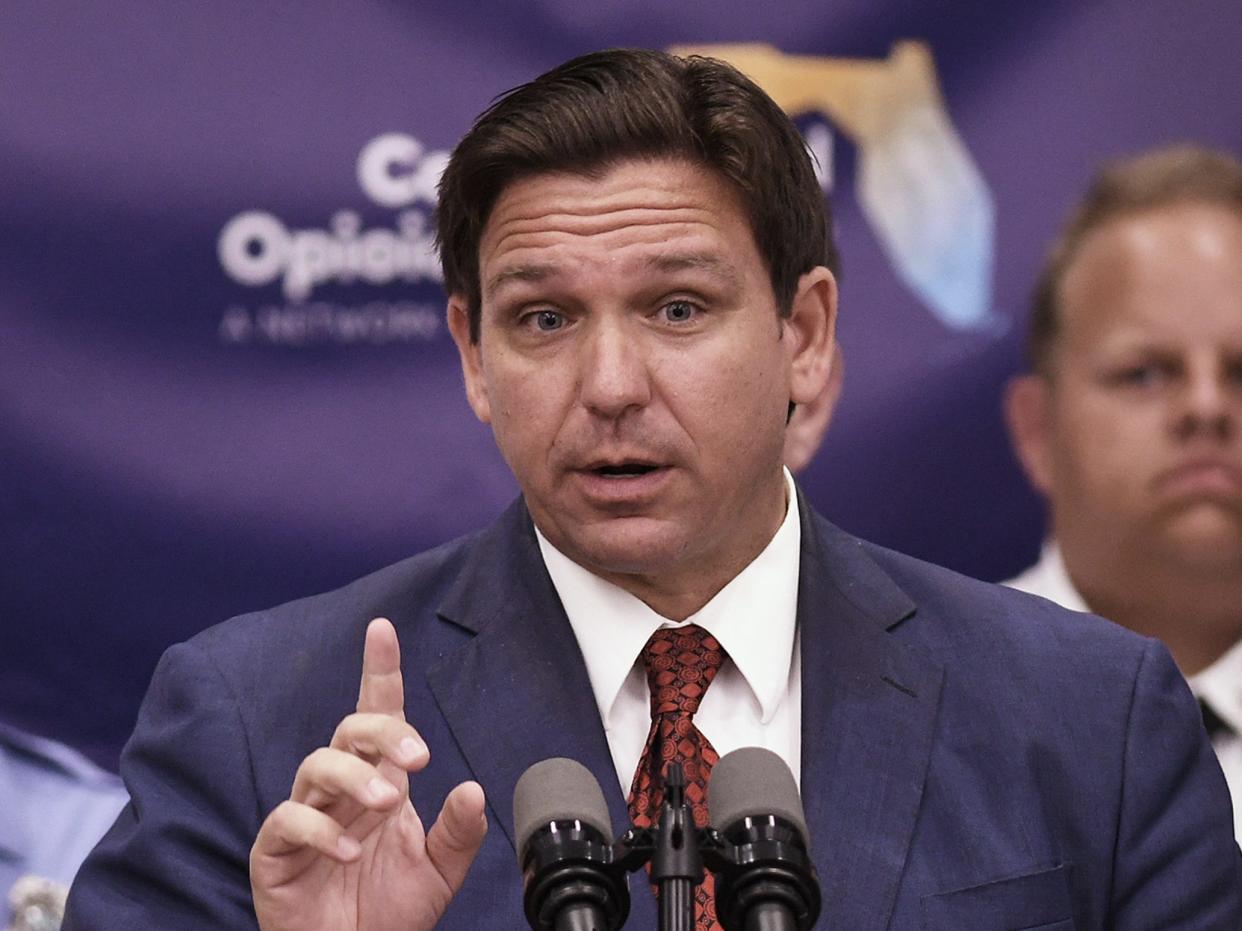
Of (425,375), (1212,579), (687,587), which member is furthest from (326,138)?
(1212,579)

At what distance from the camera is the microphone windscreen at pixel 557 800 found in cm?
166

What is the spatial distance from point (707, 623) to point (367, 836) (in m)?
0.75

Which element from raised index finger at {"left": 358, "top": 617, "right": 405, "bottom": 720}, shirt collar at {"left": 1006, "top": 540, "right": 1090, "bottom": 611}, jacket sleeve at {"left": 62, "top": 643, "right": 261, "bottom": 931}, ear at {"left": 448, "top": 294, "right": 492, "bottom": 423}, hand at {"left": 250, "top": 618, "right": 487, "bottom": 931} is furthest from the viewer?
shirt collar at {"left": 1006, "top": 540, "right": 1090, "bottom": 611}

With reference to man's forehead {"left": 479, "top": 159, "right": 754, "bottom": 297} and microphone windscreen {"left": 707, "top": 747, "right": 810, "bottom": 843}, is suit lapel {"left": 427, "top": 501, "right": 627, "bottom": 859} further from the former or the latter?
microphone windscreen {"left": 707, "top": 747, "right": 810, "bottom": 843}

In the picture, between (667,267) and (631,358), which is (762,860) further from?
(667,267)

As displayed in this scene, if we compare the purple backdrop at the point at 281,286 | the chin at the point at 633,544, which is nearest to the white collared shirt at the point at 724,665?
the chin at the point at 633,544

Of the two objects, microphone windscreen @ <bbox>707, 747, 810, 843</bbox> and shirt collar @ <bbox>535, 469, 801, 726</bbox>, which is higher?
shirt collar @ <bbox>535, 469, 801, 726</bbox>

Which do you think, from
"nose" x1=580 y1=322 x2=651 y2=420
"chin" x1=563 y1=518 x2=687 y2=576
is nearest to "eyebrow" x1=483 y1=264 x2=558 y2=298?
"nose" x1=580 y1=322 x2=651 y2=420

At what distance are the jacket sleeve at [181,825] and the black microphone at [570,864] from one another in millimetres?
985

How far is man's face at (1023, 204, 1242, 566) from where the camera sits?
3.67 m

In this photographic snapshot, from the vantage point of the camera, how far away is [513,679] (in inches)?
107

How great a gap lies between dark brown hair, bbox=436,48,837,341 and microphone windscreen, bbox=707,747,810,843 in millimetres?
1190

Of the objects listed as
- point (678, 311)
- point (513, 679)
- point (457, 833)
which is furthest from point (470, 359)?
point (457, 833)

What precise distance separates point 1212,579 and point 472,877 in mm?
1864
